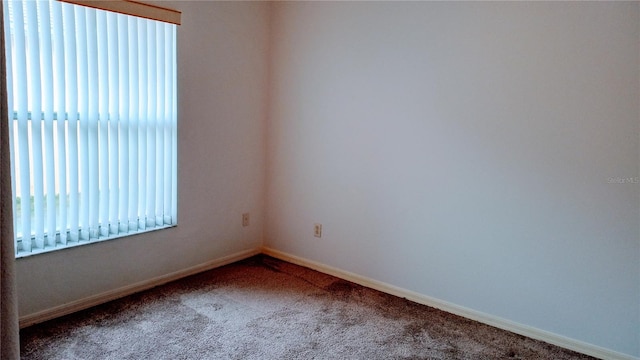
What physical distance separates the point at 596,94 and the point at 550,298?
1153 mm

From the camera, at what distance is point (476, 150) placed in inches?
104

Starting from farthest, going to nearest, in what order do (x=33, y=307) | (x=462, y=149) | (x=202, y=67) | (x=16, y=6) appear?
(x=202, y=67) → (x=462, y=149) → (x=33, y=307) → (x=16, y=6)

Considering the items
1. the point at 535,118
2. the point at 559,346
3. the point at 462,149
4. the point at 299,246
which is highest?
the point at 535,118

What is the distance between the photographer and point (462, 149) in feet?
8.86

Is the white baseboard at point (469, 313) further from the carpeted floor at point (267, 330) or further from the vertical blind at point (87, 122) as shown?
the vertical blind at point (87, 122)

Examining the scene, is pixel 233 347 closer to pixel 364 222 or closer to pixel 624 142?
pixel 364 222

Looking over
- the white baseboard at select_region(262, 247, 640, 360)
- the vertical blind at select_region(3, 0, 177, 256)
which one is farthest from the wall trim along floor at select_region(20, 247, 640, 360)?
the vertical blind at select_region(3, 0, 177, 256)

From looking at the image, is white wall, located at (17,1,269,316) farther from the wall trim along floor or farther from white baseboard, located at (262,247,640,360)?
white baseboard, located at (262,247,640,360)

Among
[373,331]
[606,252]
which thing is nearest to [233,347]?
[373,331]

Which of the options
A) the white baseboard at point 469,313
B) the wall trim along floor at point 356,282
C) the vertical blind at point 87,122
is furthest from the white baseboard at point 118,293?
the white baseboard at point 469,313

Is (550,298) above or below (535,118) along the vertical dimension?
below

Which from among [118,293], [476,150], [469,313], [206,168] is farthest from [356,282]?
[118,293]

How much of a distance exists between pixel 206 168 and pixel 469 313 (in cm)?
210

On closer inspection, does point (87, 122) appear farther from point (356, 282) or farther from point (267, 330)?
point (356, 282)
